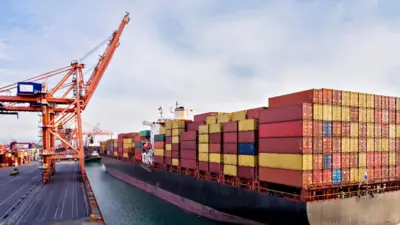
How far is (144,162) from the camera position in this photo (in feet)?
181

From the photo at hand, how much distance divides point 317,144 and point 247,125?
304 inches

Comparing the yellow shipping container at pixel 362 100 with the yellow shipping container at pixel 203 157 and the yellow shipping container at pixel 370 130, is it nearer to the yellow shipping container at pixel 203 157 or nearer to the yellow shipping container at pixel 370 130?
the yellow shipping container at pixel 370 130

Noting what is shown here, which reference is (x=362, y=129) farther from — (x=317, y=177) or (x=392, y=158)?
(x=317, y=177)

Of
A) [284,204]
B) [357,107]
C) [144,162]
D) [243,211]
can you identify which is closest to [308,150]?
[284,204]

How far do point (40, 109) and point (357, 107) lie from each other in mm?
47254

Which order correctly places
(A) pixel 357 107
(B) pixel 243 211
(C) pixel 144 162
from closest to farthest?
(A) pixel 357 107
(B) pixel 243 211
(C) pixel 144 162

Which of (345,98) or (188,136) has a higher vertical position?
(345,98)

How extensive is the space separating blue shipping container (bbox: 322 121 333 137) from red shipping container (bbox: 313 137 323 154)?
0.86 m

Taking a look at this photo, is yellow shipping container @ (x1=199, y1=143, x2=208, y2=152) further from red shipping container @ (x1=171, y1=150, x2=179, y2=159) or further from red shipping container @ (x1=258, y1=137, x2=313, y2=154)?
red shipping container @ (x1=258, y1=137, x2=313, y2=154)

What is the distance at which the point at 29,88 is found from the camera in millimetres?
45375

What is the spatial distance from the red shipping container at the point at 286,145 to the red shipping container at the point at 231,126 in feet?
14.6

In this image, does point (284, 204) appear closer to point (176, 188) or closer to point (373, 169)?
point (373, 169)

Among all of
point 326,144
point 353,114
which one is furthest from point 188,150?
point 353,114

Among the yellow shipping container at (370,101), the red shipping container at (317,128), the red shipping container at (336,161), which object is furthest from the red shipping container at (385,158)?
the red shipping container at (317,128)
